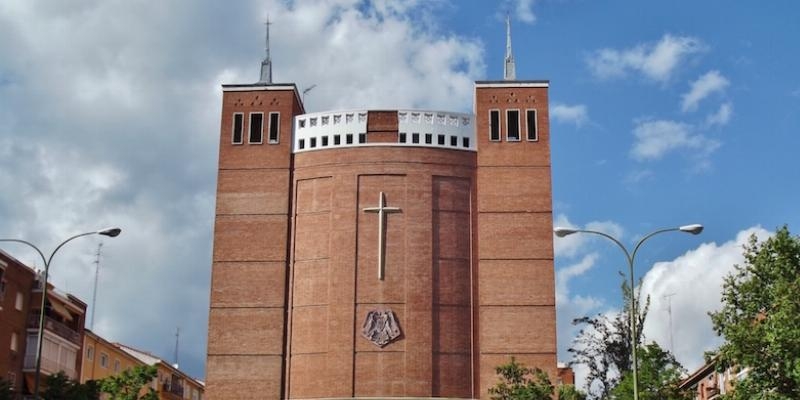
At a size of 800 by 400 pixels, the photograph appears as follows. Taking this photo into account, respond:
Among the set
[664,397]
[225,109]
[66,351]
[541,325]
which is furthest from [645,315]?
[66,351]

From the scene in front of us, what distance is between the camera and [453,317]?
5362 cm

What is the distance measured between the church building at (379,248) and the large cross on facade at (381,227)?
0.08m

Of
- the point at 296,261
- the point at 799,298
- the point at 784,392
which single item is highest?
the point at 296,261

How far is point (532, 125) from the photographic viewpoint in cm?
5628

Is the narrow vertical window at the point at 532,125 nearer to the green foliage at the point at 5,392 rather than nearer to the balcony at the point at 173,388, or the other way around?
the green foliage at the point at 5,392

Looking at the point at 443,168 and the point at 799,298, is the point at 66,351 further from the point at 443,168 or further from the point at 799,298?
the point at 799,298

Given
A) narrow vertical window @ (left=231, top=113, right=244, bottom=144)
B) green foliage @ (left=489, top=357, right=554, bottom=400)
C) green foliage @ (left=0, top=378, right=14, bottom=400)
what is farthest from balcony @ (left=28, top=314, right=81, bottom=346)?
green foliage @ (left=489, top=357, right=554, bottom=400)

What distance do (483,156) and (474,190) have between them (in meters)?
1.85

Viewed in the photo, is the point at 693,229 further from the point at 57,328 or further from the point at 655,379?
the point at 57,328

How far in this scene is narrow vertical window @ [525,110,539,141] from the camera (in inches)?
2210

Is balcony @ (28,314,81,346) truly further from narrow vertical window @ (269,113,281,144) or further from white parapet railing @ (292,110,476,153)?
white parapet railing @ (292,110,476,153)

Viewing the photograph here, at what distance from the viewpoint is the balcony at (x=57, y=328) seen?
5087cm

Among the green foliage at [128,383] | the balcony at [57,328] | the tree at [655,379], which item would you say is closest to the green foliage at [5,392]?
the green foliage at [128,383]

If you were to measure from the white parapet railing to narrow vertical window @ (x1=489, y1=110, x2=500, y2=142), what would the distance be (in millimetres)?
914
